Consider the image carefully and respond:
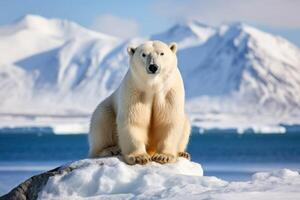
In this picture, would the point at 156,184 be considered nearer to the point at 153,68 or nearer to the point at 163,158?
the point at 163,158

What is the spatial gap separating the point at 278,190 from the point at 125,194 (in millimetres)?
1567

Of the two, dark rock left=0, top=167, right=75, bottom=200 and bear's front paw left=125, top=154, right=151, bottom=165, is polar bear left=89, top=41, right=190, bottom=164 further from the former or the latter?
dark rock left=0, top=167, right=75, bottom=200

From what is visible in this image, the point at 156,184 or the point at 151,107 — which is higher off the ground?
the point at 151,107

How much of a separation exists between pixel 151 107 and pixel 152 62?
0.68 m

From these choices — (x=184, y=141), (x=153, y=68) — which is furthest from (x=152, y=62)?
(x=184, y=141)

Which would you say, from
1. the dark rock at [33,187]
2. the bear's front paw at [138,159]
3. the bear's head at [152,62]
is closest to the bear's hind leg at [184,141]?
the bear's front paw at [138,159]

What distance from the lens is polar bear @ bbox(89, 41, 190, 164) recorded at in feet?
29.4

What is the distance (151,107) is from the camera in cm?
922

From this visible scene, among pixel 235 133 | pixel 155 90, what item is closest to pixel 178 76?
pixel 155 90

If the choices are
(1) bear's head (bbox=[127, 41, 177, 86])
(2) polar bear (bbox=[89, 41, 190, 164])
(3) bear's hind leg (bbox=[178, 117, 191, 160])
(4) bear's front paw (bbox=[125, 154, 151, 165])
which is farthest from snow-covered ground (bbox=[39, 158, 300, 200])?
(1) bear's head (bbox=[127, 41, 177, 86])

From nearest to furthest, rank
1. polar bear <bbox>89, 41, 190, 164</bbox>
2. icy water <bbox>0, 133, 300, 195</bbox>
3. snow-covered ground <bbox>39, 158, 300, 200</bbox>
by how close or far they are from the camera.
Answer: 1. snow-covered ground <bbox>39, 158, 300, 200</bbox>
2. polar bear <bbox>89, 41, 190, 164</bbox>
3. icy water <bbox>0, 133, 300, 195</bbox>

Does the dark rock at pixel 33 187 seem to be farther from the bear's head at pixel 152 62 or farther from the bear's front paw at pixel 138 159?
the bear's head at pixel 152 62

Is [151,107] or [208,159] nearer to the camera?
[151,107]

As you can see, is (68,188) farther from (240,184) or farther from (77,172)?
(240,184)
